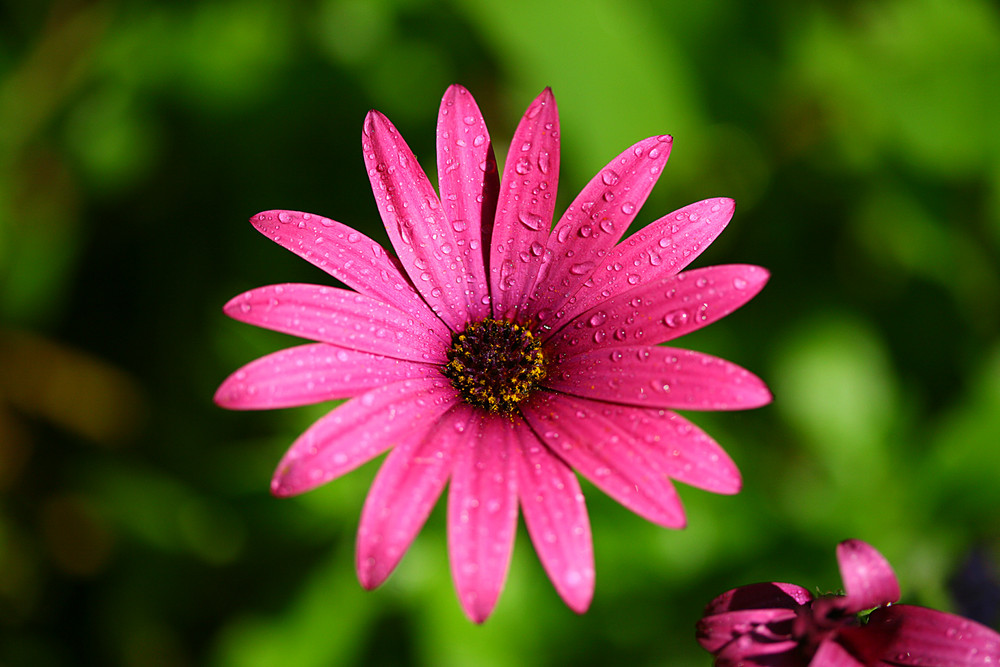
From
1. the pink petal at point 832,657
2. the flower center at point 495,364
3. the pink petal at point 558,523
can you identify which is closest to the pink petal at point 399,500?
the pink petal at point 558,523

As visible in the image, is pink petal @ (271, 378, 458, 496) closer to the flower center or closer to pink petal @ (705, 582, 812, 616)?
the flower center

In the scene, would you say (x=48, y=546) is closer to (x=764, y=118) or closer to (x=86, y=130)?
(x=86, y=130)

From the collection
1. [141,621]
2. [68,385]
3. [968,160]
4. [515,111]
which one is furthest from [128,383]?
[968,160]

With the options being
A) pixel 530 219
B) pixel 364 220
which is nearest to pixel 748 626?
pixel 530 219

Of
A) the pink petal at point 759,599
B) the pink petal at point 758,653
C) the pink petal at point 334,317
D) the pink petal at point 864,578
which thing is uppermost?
the pink petal at point 334,317

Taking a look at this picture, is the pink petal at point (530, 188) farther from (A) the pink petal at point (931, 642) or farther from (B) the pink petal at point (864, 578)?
(A) the pink petal at point (931, 642)

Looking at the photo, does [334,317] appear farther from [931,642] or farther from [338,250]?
[931,642]
